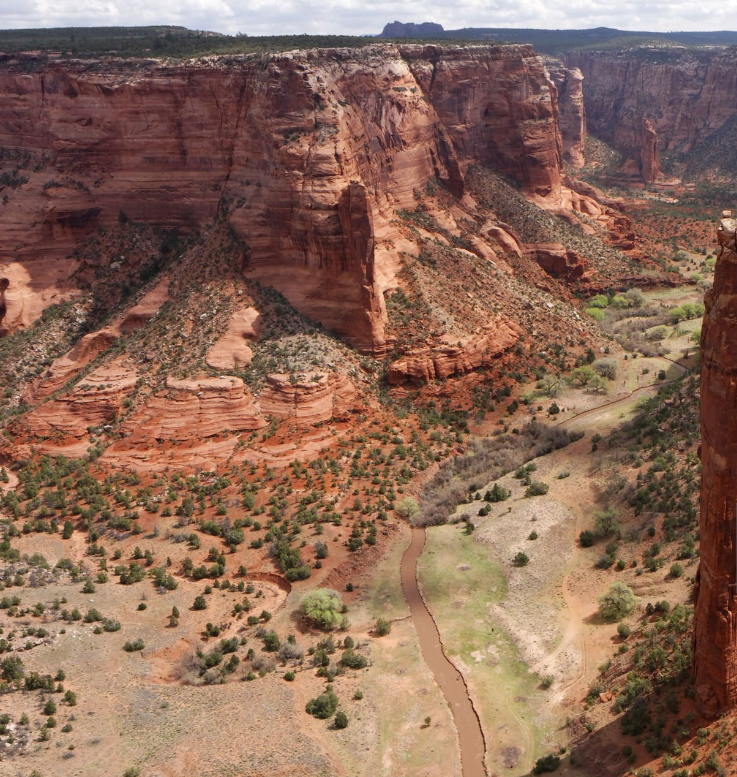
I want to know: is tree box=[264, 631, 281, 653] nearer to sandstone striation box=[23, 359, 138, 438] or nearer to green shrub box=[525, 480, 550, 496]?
green shrub box=[525, 480, 550, 496]

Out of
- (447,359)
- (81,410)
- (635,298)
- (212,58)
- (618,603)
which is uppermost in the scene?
(212,58)

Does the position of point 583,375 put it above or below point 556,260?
below

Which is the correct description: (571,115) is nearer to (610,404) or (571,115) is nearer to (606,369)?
(606,369)

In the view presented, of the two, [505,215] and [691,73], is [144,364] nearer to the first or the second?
[505,215]

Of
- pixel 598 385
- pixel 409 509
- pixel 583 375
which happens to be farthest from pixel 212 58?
pixel 409 509

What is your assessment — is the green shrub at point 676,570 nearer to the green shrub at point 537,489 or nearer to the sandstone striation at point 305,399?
the green shrub at point 537,489

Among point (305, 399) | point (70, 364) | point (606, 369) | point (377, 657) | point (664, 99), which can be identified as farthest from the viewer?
point (664, 99)
